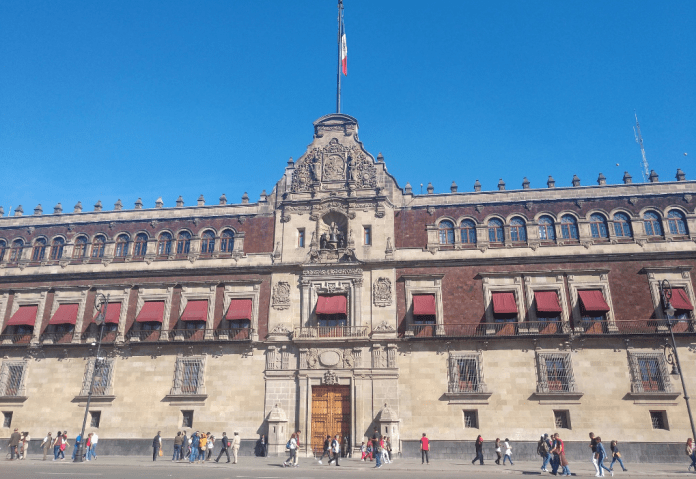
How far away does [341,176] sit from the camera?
36.7m

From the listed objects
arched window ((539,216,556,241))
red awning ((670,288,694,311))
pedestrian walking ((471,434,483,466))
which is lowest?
pedestrian walking ((471,434,483,466))

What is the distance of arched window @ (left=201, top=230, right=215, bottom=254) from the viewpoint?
120ft

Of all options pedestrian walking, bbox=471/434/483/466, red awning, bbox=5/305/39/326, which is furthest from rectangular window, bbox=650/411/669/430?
red awning, bbox=5/305/39/326

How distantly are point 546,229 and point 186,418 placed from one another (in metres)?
26.4

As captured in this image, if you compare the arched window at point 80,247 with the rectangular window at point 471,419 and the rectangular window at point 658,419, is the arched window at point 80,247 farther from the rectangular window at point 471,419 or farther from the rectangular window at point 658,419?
the rectangular window at point 658,419

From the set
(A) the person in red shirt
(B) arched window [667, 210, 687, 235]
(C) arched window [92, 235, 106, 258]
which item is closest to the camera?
(A) the person in red shirt

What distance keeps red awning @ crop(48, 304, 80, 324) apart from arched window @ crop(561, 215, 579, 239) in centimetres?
3354

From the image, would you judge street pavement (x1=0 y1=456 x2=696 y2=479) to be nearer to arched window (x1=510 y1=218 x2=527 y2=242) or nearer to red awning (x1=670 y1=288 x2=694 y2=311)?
red awning (x1=670 y1=288 x2=694 y2=311)

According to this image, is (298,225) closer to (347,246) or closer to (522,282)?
(347,246)

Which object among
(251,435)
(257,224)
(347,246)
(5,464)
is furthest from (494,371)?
(5,464)

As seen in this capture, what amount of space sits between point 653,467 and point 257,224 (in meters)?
27.5

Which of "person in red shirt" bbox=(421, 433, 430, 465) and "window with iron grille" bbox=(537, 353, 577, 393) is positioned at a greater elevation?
"window with iron grille" bbox=(537, 353, 577, 393)

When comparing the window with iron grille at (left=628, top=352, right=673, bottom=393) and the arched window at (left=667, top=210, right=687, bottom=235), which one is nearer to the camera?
the window with iron grille at (left=628, top=352, right=673, bottom=393)

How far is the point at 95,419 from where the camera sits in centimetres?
3288
